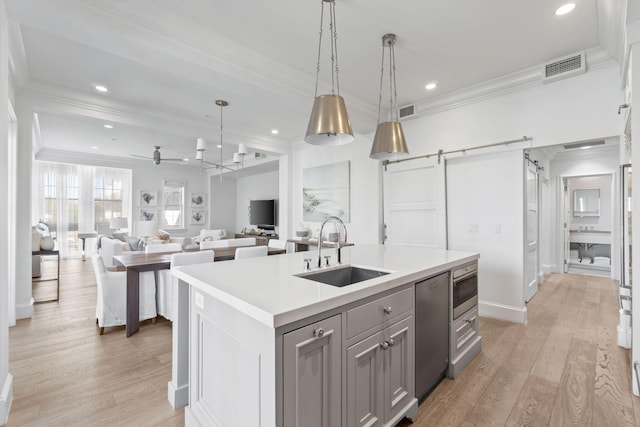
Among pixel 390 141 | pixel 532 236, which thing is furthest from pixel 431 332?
pixel 532 236

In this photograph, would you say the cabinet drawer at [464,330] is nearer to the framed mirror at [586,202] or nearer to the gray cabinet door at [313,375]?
the gray cabinet door at [313,375]

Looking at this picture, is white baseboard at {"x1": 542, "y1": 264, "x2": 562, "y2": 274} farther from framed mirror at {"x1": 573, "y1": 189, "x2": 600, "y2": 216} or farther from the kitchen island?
the kitchen island

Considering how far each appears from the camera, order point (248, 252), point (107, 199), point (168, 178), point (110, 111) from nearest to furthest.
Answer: point (248, 252)
point (110, 111)
point (107, 199)
point (168, 178)

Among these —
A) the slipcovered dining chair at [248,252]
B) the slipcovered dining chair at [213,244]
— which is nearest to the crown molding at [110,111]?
the slipcovered dining chair at [213,244]

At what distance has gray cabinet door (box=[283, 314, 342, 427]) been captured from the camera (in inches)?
43.9

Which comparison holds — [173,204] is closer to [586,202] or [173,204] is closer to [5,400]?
[5,400]

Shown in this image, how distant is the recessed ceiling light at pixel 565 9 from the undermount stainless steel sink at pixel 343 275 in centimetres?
257

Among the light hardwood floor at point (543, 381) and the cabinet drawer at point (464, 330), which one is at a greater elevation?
the cabinet drawer at point (464, 330)

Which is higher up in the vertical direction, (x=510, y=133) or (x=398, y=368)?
(x=510, y=133)

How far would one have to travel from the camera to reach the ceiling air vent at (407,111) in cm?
424

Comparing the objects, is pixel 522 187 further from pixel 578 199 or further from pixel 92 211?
pixel 92 211

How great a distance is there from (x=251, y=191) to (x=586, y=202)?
28.6ft

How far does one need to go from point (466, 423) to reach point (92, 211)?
32.0 feet

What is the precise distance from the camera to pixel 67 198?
7.87m
